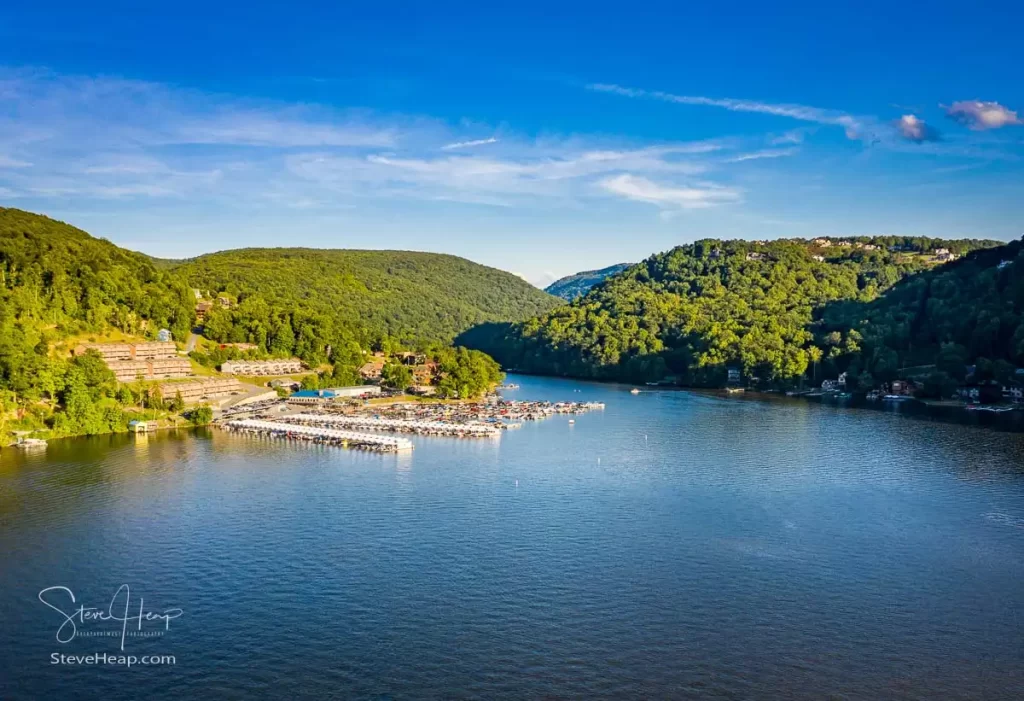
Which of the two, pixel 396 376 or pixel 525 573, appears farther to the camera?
pixel 396 376

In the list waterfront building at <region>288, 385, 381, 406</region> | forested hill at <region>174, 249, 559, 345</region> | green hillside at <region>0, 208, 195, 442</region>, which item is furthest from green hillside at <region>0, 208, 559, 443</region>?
waterfront building at <region>288, 385, 381, 406</region>

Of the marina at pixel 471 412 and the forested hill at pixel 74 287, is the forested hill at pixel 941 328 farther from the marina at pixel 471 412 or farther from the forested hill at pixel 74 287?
the forested hill at pixel 74 287

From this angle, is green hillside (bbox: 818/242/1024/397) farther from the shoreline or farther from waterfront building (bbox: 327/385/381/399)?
waterfront building (bbox: 327/385/381/399)

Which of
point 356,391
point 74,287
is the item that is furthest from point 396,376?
point 74,287

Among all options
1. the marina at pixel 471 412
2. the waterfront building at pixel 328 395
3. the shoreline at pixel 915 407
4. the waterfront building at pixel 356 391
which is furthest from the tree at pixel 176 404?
the shoreline at pixel 915 407

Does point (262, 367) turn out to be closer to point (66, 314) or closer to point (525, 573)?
point (66, 314)
